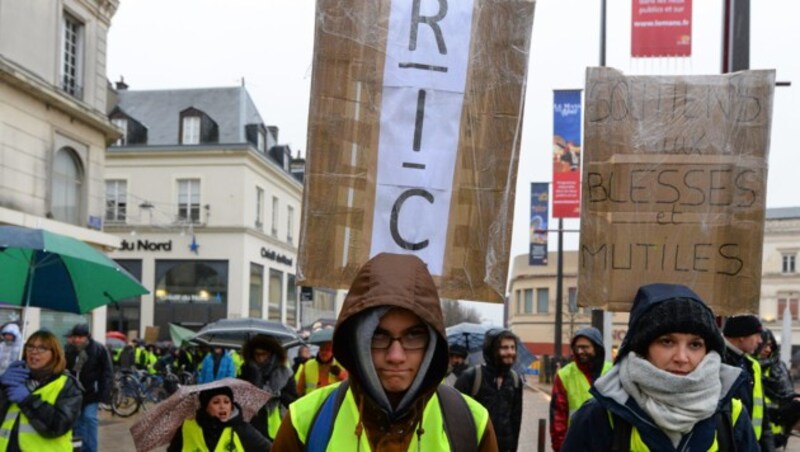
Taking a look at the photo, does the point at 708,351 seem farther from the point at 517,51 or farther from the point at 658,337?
the point at 517,51

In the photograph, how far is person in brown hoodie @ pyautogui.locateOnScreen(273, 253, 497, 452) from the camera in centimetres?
241

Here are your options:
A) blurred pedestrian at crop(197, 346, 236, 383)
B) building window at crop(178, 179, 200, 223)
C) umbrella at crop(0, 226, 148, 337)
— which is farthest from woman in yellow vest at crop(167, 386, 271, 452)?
building window at crop(178, 179, 200, 223)

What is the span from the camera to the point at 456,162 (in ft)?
14.3

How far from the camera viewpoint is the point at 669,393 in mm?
2795

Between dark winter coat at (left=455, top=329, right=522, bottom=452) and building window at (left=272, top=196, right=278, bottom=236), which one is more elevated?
building window at (left=272, top=196, right=278, bottom=236)

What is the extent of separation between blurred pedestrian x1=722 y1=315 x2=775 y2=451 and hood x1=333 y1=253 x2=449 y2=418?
314 cm

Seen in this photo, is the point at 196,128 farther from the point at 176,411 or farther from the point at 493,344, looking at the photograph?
the point at 176,411

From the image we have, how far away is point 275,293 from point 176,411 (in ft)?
143

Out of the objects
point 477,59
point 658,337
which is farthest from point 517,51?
point 658,337

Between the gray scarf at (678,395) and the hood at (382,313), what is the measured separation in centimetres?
76

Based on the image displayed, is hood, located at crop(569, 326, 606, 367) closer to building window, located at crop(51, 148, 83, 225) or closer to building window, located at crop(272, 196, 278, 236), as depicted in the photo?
building window, located at crop(51, 148, 83, 225)

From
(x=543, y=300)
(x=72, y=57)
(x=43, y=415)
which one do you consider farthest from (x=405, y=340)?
(x=543, y=300)

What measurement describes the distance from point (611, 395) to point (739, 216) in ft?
7.79

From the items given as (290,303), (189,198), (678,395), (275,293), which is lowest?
(290,303)
